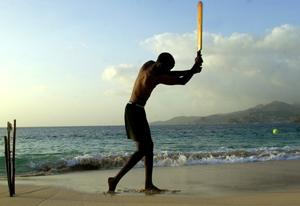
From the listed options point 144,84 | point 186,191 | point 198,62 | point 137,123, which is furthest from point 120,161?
point 198,62

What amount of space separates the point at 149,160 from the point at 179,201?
76cm

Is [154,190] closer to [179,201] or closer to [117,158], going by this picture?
[179,201]

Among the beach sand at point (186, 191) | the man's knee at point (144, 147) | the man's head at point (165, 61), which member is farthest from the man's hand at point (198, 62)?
the beach sand at point (186, 191)

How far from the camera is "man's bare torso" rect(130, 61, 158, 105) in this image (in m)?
3.60

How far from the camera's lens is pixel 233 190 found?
14.5ft

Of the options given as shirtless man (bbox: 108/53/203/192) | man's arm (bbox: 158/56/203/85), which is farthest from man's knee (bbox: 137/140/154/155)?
man's arm (bbox: 158/56/203/85)

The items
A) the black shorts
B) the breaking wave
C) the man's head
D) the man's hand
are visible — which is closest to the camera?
the man's hand

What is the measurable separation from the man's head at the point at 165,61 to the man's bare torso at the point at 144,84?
13cm

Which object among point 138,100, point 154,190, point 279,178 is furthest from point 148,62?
point 279,178

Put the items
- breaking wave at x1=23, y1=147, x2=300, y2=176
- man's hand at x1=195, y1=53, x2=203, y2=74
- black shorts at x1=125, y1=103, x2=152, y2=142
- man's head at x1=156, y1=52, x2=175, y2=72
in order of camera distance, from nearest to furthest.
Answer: man's hand at x1=195, y1=53, x2=203, y2=74 < man's head at x1=156, y1=52, x2=175, y2=72 < black shorts at x1=125, y1=103, x2=152, y2=142 < breaking wave at x1=23, y1=147, x2=300, y2=176

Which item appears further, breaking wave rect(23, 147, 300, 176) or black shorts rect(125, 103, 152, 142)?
breaking wave rect(23, 147, 300, 176)

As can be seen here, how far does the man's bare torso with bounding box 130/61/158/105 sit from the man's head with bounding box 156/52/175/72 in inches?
5.2

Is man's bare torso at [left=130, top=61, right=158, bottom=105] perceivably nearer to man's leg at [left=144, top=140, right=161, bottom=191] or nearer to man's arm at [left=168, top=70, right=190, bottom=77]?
man's arm at [left=168, top=70, right=190, bottom=77]

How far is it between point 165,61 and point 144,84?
1.32 feet
